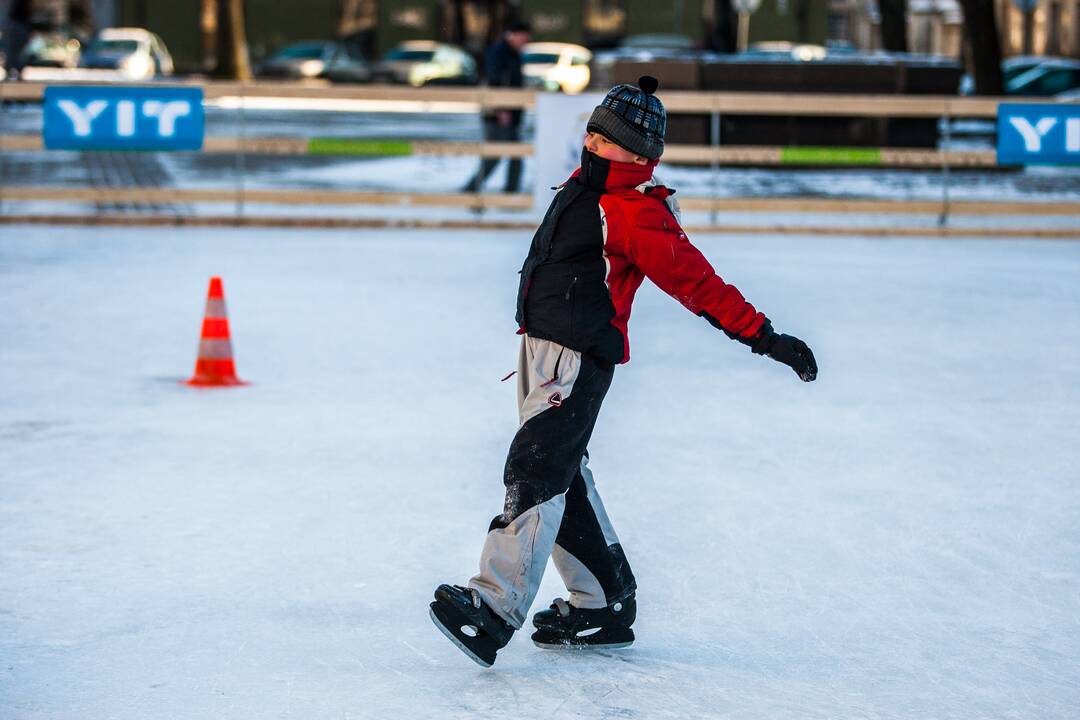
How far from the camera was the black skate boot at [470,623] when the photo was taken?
3.76m

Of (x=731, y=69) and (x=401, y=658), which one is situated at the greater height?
(x=731, y=69)

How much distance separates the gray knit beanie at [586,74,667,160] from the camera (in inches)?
147

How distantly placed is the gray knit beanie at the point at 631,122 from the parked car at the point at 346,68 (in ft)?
118

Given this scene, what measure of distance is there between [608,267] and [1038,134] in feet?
40.3

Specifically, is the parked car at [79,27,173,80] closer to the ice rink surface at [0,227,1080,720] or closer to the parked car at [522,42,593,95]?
the parked car at [522,42,593,95]

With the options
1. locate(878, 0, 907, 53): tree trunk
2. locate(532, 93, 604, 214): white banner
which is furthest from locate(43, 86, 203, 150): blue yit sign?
locate(878, 0, 907, 53): tree trunk

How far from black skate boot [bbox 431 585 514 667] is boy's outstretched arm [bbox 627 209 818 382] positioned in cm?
84

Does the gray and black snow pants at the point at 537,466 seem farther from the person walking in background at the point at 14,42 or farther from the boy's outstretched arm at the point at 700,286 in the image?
the person walking in background at the point at 14,42

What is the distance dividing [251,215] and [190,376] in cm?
793

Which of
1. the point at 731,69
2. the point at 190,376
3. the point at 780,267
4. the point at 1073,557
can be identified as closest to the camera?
the point at 1073,557

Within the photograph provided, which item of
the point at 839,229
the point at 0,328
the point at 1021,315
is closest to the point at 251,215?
the point at 839,229

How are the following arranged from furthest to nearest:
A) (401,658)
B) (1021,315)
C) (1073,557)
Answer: (1021,315) → (1073,557) → (401,658)

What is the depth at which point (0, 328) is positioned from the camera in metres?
9.05

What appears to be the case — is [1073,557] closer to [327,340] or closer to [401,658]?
[401,658]
